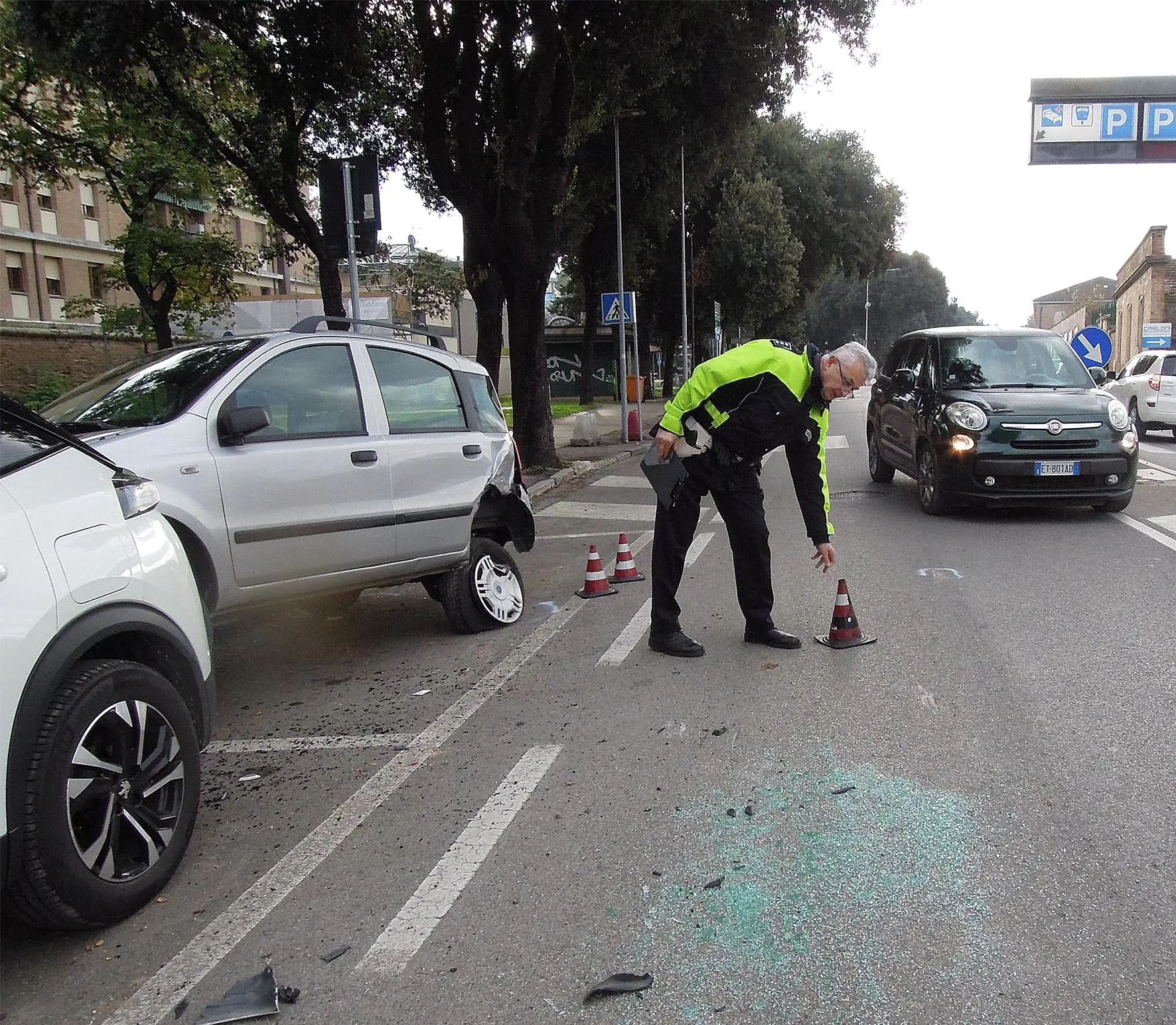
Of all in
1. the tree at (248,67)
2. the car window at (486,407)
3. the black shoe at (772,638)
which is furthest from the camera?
the tree at (248,67)

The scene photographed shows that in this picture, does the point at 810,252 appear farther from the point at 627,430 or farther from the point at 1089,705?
the point at 1089,705

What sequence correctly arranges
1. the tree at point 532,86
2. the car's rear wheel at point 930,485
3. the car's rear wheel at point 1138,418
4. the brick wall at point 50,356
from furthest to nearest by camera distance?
the brick wall at point 50,356 → the car's rear wheel at point 1138,418 → the tree at point 532,86 → the car's rear wheel at point 930,485

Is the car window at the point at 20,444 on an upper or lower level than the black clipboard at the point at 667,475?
upper

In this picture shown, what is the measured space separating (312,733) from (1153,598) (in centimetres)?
534

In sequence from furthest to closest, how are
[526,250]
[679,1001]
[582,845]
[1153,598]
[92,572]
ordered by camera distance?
[526,250]
[1153,598]
[582,845]
[92,572]
[679,1001]

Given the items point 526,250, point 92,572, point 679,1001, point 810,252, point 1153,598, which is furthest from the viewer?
point 810,252

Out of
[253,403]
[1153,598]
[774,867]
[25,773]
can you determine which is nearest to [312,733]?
[253,403]

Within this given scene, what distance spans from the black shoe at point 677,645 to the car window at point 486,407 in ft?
5.81

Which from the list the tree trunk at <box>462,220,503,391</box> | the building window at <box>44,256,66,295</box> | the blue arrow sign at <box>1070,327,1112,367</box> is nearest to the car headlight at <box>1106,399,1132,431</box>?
the tree trunk at <box>462,220,503,391</box>

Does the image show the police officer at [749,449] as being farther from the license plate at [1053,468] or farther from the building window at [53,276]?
the building window at [53,276]

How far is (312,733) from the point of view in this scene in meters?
4.72

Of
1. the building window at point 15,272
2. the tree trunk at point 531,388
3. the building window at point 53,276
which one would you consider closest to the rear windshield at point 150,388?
the tree trunk at point 531,388

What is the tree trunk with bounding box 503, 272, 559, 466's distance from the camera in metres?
15.5

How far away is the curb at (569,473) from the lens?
13984mm
